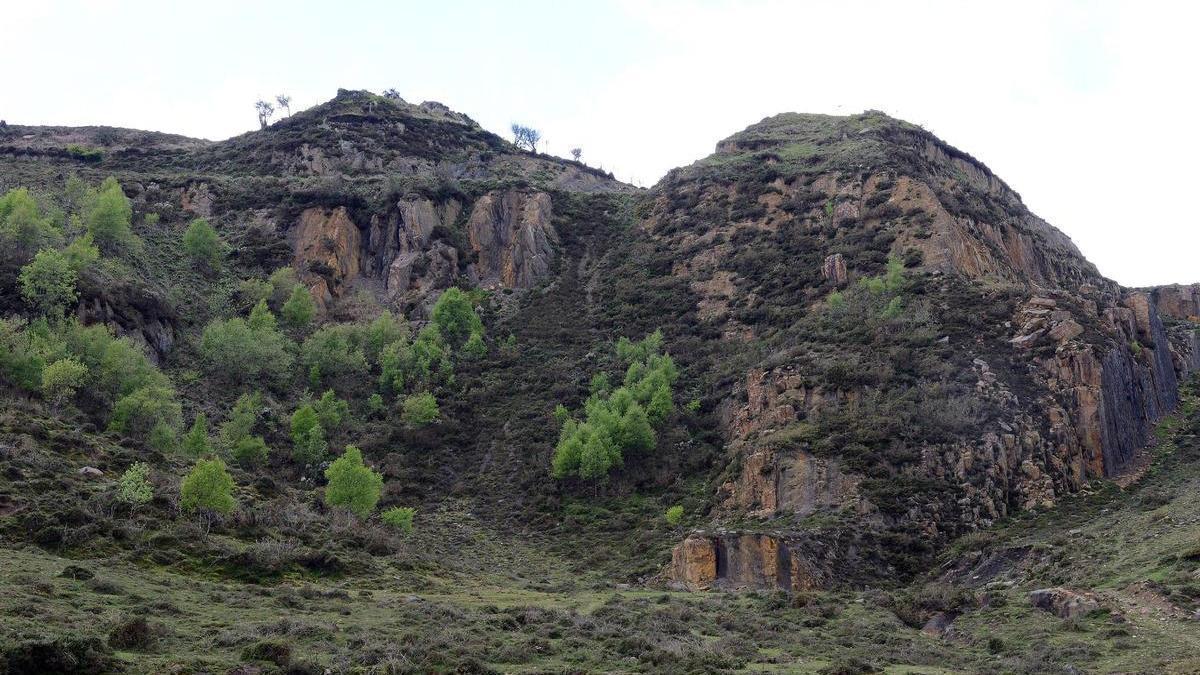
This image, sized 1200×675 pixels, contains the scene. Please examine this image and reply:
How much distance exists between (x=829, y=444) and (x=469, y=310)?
37.9 m

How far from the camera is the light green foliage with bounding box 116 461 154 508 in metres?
35.6

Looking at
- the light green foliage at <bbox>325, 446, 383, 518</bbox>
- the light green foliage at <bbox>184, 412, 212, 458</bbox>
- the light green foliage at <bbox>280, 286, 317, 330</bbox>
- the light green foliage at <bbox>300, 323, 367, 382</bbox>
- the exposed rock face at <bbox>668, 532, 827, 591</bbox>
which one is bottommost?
the exposed rock face at <bbox>668, 532, 827, 591</bbox>

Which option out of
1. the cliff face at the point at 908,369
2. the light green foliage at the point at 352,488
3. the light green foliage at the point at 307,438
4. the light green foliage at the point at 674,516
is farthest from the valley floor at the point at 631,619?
the light green foliage at the point at 307,438

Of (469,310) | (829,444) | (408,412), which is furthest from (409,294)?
(829,444)

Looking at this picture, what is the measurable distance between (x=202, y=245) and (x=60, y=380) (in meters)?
34.3

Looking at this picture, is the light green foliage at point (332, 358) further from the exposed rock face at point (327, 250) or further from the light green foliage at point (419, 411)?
the exposed rock face at point (327, 250)

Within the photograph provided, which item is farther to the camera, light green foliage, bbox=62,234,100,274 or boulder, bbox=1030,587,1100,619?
light green foliage, bbox=62,234,100,274

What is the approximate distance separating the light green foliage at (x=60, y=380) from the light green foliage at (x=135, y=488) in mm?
13573

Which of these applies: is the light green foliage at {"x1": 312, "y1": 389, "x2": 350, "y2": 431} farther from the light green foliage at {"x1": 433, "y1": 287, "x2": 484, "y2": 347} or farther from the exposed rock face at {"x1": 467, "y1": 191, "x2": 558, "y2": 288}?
the exposed rock face at {"x1": 467, "y1": 191, "x2": 558, "y2": 288}

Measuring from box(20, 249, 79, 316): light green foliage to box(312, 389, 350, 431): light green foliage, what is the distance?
54.0ft

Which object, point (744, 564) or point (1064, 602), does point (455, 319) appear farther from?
point (1064, 602)

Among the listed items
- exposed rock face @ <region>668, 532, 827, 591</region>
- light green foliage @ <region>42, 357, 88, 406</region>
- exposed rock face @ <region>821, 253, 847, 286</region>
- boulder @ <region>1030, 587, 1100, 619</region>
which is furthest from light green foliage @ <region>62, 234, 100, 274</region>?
boulder @ <region>1030, 587, 1100, 619</region>

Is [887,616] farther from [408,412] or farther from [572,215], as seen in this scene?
[572,215]

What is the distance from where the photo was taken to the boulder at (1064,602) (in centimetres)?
2781
